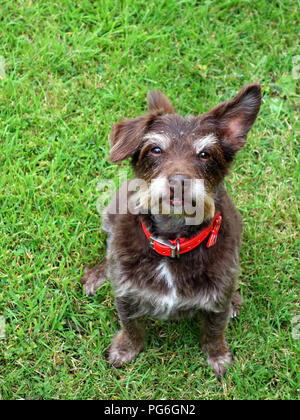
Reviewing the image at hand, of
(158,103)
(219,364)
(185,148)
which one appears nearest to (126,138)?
(185,148)

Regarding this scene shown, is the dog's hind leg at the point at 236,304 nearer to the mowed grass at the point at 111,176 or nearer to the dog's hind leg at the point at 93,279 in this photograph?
the mowed grass at the point at 111,176

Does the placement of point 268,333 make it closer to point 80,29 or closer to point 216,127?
point 216,127

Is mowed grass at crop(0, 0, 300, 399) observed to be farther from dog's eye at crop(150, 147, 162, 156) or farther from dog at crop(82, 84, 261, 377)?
dog's eye at crop(150, 147, 162, 156)

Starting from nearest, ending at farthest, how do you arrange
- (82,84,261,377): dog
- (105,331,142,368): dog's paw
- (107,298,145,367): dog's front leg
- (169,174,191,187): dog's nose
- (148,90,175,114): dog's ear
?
(169,174,191,187): dog's nose → (82,84,261,377): dog → (148,90,175,114): dog's ear → (107,298,145,367): dog's front leg → (105,331,142,368): dog's paw

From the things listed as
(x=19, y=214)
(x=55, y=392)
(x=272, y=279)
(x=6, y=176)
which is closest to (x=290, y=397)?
(x=272, y=279)

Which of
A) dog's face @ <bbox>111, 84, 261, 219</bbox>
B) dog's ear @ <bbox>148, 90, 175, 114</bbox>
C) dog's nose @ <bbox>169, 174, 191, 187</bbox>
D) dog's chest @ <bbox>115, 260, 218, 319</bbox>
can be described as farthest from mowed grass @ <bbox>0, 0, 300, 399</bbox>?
dog's nose @ <bbox>169, 174, 191, 187</bbox>

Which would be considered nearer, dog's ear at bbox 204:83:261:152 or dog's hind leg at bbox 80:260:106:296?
dog's ear at bbox 204:83:261:152

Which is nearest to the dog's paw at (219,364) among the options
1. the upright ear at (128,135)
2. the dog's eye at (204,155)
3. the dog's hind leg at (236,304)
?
the dog's hind leg at (236,304)
